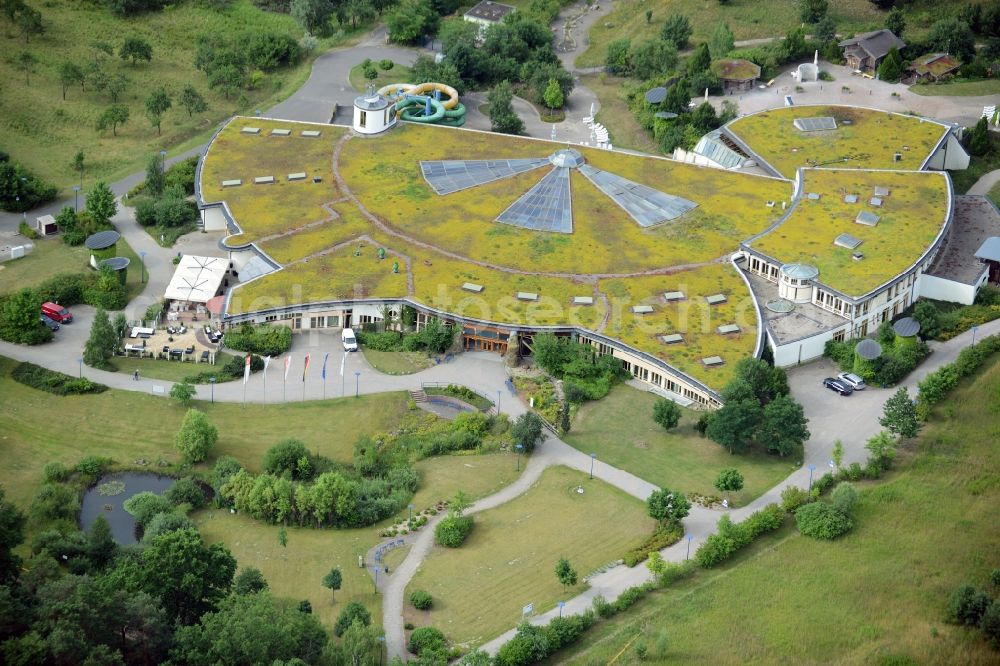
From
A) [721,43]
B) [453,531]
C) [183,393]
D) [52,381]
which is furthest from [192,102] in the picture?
[453,531]

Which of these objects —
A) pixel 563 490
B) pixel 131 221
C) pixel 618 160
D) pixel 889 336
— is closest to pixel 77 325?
pixel 131 221

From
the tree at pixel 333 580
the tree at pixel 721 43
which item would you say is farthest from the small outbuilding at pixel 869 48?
the tree at pixel 333 580

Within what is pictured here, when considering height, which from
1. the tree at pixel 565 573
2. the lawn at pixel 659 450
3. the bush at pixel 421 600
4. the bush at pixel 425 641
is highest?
the tree at pixel 565 573

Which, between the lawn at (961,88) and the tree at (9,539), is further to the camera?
the lawn at (961,88)

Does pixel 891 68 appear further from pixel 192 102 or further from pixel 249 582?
pixel 249 582

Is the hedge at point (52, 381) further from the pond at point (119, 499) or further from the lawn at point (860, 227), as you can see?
the lawn at point (860, 227)

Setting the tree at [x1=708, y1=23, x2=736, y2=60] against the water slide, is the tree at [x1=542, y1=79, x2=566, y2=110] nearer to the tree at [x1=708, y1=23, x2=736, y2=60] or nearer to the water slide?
the water slide

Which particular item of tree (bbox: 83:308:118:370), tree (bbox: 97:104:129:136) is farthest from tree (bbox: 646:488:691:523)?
tree (bbox: 97:104:129:136)
